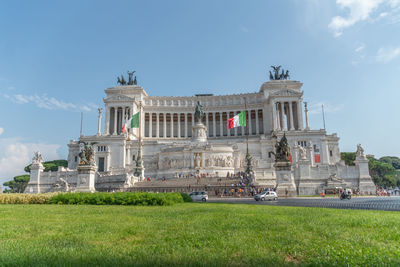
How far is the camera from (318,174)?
153 feet

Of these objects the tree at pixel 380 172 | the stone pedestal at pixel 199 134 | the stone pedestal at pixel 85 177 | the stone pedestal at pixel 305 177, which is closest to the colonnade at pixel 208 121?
the tree at pixel 380 172

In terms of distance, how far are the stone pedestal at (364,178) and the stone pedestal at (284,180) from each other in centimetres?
2372

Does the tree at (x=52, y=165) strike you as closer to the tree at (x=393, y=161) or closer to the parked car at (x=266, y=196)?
the parked car at (x=266, y=196)

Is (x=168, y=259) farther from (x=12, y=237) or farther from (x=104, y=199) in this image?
(x=104, y=199)

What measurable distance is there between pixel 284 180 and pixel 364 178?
27.0 m

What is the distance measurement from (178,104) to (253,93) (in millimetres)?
28407

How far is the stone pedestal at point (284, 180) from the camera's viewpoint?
3344cm

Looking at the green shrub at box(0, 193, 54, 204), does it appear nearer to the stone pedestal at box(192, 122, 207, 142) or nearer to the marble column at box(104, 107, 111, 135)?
the stone pedestal at box(192, 122, 207, 142)

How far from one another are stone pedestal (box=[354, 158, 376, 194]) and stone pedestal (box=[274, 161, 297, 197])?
2372 cm

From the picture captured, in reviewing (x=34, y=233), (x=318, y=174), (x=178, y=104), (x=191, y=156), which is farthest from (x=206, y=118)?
(x=34, y=233)

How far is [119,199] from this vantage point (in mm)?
21516

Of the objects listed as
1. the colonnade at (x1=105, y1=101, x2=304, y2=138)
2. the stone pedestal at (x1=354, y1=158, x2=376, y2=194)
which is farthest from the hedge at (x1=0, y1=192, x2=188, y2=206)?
the colonnade at (x1=105, y1=101, x2=304, y2=138)

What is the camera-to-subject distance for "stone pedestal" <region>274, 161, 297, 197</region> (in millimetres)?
33438

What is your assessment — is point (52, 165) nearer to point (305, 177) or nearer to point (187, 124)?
point (187, 124)
